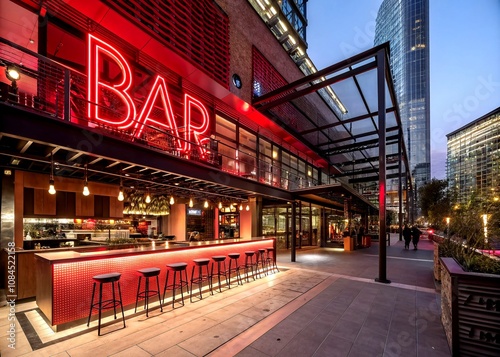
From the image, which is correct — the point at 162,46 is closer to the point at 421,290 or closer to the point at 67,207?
the point at 67,207

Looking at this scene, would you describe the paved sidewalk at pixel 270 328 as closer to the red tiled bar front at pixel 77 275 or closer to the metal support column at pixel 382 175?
the red tiled bar front at pixel 77 275

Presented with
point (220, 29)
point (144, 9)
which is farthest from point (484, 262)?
point (220, 29)

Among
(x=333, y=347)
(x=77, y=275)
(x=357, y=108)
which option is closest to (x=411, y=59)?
(x=357, y=108)

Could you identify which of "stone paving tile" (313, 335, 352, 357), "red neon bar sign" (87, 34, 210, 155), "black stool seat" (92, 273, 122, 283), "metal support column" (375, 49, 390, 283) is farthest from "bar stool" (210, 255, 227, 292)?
"metal support column" (375, 49, 390, 283)

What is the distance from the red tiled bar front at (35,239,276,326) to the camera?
169 inches

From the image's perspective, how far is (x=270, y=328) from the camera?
427cm

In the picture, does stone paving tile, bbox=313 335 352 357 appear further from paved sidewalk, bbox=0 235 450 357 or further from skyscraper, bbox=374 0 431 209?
skyscraper, bbox=374 0 431 209

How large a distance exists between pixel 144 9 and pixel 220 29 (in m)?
4.12

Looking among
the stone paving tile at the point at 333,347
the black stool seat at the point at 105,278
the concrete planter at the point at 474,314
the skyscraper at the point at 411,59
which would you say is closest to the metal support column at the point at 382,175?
the concrete planter at the point at 474,314

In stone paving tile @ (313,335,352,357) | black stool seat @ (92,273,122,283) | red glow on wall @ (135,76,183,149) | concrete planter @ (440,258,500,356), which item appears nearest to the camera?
concrete planter @ (440,258,500,356)

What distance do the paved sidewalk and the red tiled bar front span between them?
12.1 inches

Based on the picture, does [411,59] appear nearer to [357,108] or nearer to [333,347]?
[357,108]

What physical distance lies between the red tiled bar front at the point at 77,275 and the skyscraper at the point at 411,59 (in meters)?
55.3

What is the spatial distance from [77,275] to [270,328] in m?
3.74
